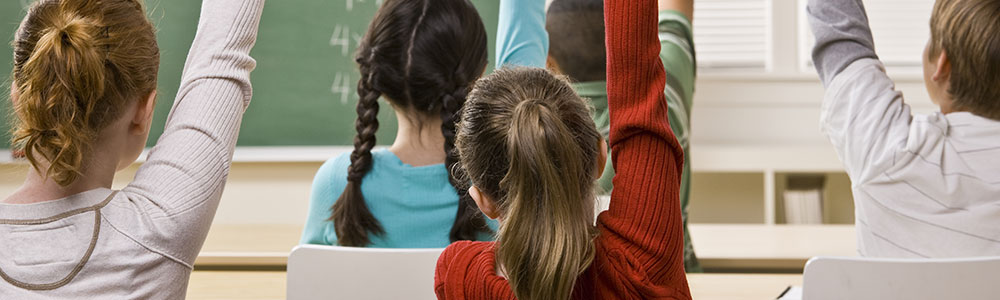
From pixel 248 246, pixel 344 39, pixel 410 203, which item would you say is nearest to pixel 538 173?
pixel 410 203

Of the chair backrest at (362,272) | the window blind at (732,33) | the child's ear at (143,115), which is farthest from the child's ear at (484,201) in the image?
the window blind at (732,33)

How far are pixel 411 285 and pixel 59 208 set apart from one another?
42 centimetres

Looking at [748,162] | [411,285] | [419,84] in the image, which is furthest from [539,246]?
[748,162]

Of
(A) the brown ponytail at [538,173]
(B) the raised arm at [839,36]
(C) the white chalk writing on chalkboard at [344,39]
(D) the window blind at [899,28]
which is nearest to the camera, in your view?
(A) the brown ponytail at [538,173]

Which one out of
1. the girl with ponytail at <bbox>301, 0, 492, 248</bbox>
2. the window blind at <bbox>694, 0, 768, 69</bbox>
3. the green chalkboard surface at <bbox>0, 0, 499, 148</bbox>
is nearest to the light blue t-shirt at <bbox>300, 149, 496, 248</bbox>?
the girl with ponytail at <bbox>301, 0, 492, 248</bbox>

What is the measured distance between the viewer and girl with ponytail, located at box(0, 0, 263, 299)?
0.81m

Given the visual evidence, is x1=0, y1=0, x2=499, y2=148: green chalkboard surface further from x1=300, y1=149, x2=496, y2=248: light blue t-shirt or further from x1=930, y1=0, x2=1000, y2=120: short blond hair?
x1=930, y1=0, x2=1000, y2=120: short blond hair

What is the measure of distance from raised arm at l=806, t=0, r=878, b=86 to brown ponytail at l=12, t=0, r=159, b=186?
1069 mm

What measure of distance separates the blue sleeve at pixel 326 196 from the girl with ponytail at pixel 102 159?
1.66ft

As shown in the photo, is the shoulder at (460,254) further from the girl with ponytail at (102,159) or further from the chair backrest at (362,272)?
the girl with ponytail at (102,159)

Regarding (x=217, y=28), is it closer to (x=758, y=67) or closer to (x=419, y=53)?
(x=419, y=53)

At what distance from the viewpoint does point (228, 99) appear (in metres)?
0.93

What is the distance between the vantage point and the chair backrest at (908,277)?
990mm

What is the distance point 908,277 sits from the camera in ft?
3.27
